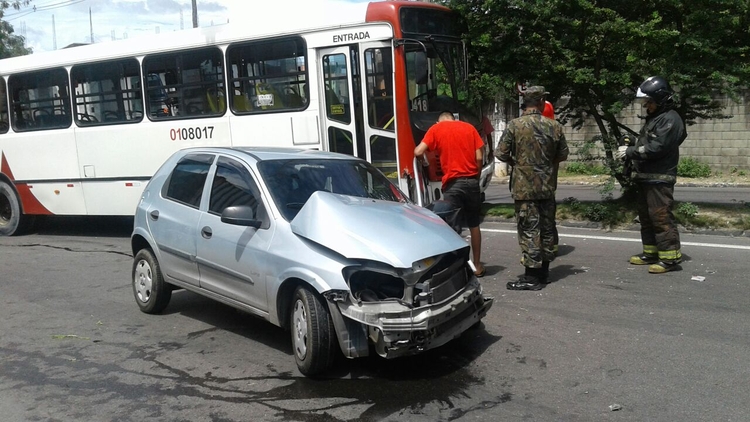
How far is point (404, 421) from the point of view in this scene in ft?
14.9

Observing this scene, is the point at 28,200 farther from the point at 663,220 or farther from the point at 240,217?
the point at 663,220

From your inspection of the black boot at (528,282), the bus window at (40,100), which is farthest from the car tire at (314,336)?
the bus window at (40,100)

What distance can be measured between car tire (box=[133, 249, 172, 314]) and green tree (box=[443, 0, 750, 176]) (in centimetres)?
623

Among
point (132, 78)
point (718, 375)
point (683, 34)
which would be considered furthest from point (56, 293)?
point (683, 34)

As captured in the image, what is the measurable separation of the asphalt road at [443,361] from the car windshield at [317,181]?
124 cm

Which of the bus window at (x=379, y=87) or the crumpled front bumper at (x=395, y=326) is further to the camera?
the bus window at (x=379, y=87)

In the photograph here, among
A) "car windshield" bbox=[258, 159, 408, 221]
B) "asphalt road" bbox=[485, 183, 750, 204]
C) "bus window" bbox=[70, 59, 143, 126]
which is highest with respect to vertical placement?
"bus window" bbox=[70, 59, 143, 126]

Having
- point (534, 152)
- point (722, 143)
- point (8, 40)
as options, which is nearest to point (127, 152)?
point (534, 152)

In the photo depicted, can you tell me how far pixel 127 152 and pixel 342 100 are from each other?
13.4 feet

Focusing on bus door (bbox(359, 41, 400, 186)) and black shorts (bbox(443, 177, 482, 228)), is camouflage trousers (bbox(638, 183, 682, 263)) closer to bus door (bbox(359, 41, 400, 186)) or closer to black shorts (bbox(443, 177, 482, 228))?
black shorts (bbox(443, 177, 482, 228))

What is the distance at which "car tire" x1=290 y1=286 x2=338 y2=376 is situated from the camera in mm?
5094

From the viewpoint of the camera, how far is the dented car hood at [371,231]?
5.14m

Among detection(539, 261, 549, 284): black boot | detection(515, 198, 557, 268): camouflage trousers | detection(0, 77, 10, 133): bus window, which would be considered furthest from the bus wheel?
detection(539, 261, 549, 284): black boot

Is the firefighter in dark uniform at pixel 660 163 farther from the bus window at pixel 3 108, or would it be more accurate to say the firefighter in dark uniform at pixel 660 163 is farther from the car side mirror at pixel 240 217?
the bus window at pixel 3 108
